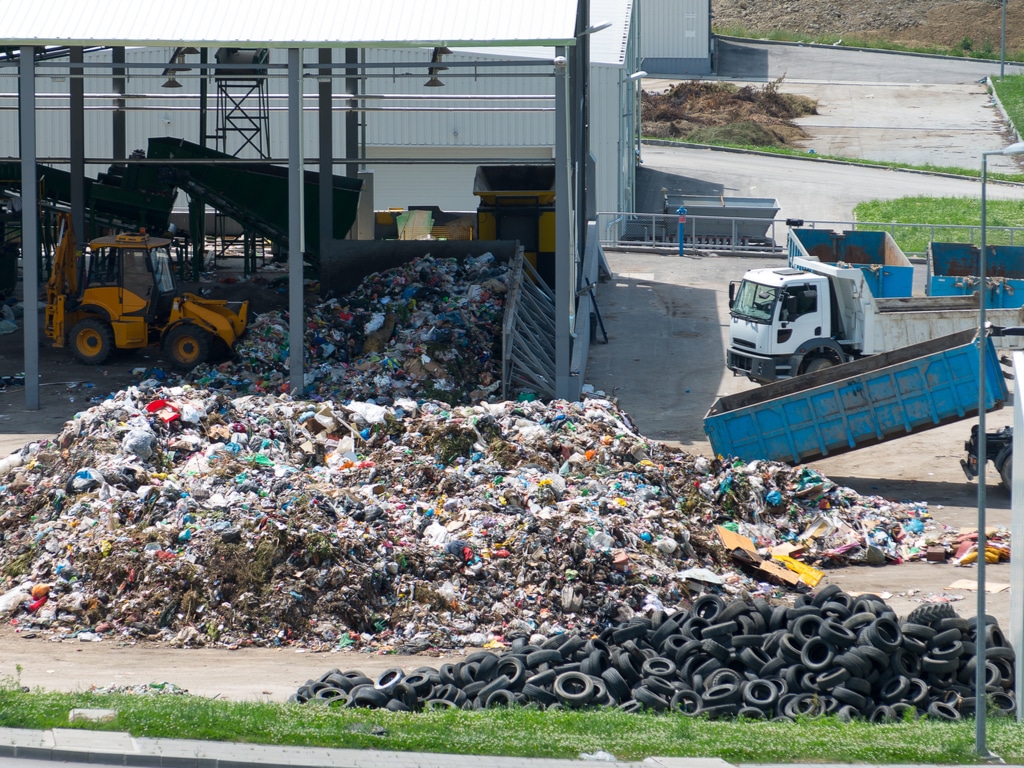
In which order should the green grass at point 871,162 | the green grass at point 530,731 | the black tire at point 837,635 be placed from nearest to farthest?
the green grass at point 530,731 → the black tire at point 837,635 → the green grass at point 871,162

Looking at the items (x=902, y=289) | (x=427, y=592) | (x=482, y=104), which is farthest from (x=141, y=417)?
(x=482, y=104)

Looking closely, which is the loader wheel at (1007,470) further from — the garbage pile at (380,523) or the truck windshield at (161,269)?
the truck windshield at (161,269)

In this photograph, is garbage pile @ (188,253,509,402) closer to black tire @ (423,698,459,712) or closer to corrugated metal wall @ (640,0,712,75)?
black tire @ (423,698,459,712)

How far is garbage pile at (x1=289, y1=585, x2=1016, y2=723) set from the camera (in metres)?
9.69

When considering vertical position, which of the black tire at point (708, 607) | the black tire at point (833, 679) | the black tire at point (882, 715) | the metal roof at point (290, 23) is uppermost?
the metal roof at point (290, 23)

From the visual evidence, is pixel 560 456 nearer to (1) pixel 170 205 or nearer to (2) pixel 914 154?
(1) pixel 170 205

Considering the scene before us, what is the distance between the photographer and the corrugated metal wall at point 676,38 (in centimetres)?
5497

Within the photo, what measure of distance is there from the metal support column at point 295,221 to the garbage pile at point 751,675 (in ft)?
30.9

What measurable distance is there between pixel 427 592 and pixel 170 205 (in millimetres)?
17085

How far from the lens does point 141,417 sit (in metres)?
15.0

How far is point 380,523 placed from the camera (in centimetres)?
1304

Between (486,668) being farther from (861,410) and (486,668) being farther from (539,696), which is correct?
(861,410)

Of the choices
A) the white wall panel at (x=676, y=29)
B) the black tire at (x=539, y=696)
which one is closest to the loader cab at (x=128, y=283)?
the black tire at (x=539, y=696)

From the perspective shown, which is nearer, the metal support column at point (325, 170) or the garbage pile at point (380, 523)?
the garbage pile at point (380, 523)
